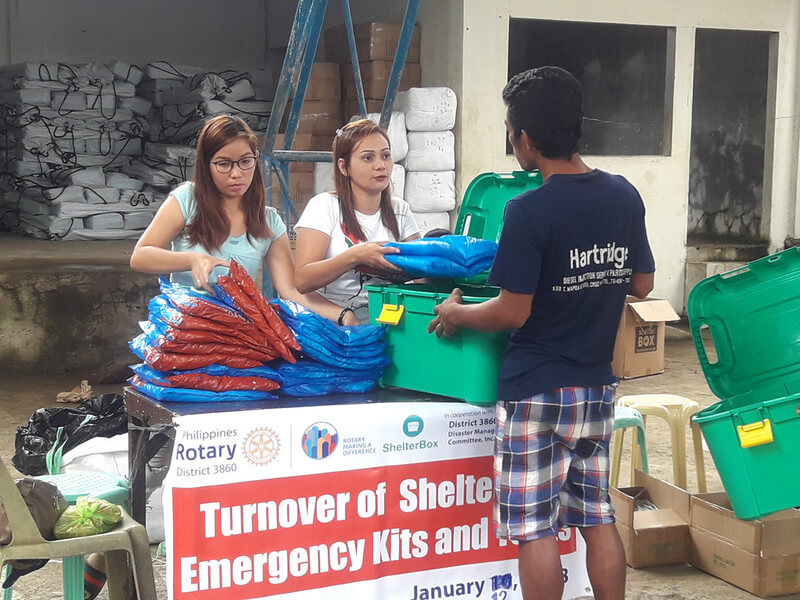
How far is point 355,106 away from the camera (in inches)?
286

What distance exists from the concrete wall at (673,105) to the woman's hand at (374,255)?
4516mm

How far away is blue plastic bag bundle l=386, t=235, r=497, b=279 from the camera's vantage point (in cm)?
263

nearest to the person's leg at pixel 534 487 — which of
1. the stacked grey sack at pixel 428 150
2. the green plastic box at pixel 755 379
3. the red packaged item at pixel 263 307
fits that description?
the red packaged item at pixel 263 307

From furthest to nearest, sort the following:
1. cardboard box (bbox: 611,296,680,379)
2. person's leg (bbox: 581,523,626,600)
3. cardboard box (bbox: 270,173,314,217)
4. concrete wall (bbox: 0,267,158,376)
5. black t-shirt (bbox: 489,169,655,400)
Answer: cardboard box (bbox: 270,173,314,217), concrete wall (bbox: 0,267,158,376), cardboard box (bbox: 611,296,680,379), person's leg (bbox: 581,523,626,600), black t-shirt (bbox: 489,169,655,400)

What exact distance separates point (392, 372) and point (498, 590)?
71cm

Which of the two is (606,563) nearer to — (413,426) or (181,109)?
(413,426)

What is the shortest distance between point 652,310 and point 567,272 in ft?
10.6

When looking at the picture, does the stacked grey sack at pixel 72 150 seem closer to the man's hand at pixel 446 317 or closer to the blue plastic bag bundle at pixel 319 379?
the blue plastic bag bundle at pixel 319 379

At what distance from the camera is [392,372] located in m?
2.84

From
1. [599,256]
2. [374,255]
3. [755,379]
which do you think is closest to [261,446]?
[374,255]

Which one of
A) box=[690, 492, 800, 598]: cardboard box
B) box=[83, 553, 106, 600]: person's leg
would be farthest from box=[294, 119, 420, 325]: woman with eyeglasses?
box=[690, 492, 800, 598]: cardboard box

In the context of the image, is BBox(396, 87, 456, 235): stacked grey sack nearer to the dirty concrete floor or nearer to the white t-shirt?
the dirty concrete floor

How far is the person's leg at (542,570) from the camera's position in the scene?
2377 mm

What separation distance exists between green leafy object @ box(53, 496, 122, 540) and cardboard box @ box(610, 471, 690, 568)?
1.81 meters
